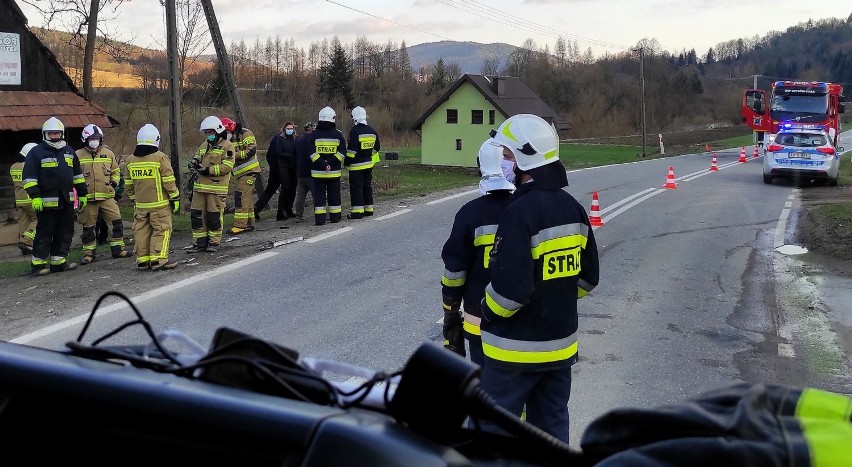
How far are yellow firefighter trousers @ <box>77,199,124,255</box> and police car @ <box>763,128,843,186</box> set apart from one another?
1877cm

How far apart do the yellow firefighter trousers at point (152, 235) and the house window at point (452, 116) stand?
4202cm

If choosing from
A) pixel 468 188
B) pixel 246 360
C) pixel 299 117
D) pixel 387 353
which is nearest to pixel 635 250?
pixel 387 353

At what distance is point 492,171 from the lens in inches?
196

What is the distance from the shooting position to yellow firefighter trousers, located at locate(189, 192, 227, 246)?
12.4 metres

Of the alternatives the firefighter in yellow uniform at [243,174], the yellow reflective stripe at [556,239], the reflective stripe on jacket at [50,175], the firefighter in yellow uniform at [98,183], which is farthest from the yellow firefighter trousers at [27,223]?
the yellow reflective stripe at [556,239]

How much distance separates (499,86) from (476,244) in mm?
50046

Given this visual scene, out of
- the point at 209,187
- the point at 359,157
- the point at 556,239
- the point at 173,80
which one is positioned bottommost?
the point at 556,239

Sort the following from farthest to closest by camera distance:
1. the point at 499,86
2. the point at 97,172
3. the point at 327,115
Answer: the point at 499,86, the point at 327,115, the point at 97,172

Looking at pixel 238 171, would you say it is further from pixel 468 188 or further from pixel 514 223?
pixel 514 223

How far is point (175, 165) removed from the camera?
16.3 metres

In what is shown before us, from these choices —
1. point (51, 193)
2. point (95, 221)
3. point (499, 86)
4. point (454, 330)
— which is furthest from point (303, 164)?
point (499, 86)

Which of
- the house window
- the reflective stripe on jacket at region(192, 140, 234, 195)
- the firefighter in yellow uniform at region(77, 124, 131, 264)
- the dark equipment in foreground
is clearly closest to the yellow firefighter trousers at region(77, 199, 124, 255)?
the firefighter in yellow uniform at region(77, 124, 131, 264)

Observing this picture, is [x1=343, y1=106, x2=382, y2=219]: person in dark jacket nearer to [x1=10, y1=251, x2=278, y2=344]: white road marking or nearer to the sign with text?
[x1=10, y1=251, x2=278, y2=344]: white road marking

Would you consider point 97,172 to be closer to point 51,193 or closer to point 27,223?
point 51,193
